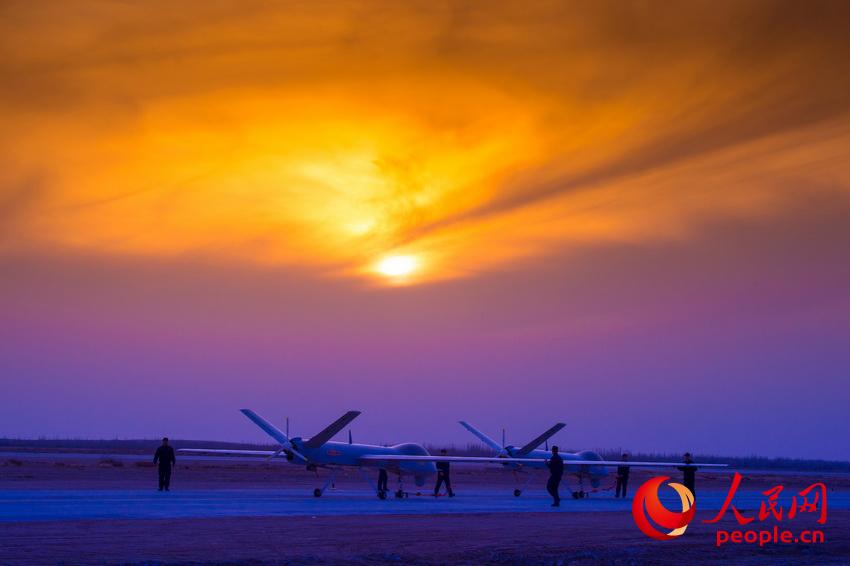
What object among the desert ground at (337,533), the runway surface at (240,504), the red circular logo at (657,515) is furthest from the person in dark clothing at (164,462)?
the red circular logo at (657,515)

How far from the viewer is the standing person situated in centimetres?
3716

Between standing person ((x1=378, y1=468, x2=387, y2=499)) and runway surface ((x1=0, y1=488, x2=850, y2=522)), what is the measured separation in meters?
0.55

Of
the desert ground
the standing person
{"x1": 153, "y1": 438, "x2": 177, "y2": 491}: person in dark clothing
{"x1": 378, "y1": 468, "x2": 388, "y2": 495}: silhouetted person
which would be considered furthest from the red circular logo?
{"x1": 153, "y1": 438, "x2": 177, "y2": 491}: person in dark clothing

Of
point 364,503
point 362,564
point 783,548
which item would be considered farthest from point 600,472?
point 362,564

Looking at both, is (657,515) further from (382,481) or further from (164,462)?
(164,462)

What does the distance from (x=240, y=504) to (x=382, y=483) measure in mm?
9155

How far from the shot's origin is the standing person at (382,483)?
37.2 metres

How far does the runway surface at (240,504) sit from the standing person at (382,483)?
0.55 m

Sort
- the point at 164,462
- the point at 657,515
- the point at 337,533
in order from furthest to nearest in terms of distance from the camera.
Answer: the point at 164,462, the point at 657,515, the point at 337,533

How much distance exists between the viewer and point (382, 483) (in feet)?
126

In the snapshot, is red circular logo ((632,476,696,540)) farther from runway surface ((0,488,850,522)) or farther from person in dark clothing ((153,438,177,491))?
person in dark clothing ((153,438,177,491))

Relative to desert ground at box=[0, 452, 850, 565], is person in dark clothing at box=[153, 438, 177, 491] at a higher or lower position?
higher

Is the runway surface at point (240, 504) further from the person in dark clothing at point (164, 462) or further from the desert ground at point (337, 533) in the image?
the person in dark clothing at point (164, 462)

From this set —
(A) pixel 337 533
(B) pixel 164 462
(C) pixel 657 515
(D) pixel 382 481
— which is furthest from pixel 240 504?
(C) pixel 657 515
